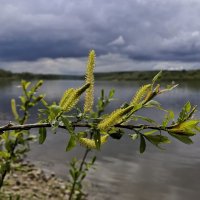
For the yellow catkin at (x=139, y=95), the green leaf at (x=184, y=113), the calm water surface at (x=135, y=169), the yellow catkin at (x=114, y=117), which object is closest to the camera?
the yellow catkin at (x=114, y=117)

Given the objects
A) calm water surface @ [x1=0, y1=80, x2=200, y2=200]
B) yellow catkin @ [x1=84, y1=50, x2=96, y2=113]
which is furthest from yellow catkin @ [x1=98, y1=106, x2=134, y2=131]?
calm water surface @ [x1=0, y1=80, x2=200, y2=200]

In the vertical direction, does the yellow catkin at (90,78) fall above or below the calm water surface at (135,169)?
above

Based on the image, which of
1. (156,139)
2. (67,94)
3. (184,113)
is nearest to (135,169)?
(184,113)

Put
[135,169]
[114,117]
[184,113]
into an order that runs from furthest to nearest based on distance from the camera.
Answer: [135,169] → [184,113] → [114,117]

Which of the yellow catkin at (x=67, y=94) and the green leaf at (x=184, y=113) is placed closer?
the yellow catkin at (x=67, y=94)

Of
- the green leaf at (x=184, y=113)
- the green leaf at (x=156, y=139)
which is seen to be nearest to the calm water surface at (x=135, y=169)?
the green leaf at (x=184, y=113)

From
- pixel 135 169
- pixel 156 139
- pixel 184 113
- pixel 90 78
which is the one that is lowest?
pixel 135 169

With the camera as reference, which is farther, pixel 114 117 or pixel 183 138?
pixel 183 138

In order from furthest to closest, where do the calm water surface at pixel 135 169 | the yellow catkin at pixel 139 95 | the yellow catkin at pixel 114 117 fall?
the calm water surface at pixel 135 169 → the yellow catkin at pixel 139 95 → the yellow catkin at pixel 114 117

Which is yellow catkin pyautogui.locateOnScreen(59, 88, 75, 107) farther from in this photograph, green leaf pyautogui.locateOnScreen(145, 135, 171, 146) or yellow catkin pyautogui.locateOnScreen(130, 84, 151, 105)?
green leaf pyautogui.locateOnScreen(145, 135, 171, 146)

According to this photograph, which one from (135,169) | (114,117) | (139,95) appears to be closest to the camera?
(114,117)

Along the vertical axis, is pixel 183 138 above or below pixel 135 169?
above

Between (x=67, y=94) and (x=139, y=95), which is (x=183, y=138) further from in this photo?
(x=67, y=94)

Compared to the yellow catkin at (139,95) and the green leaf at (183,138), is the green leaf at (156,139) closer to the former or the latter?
the green leaf at (183,138)
